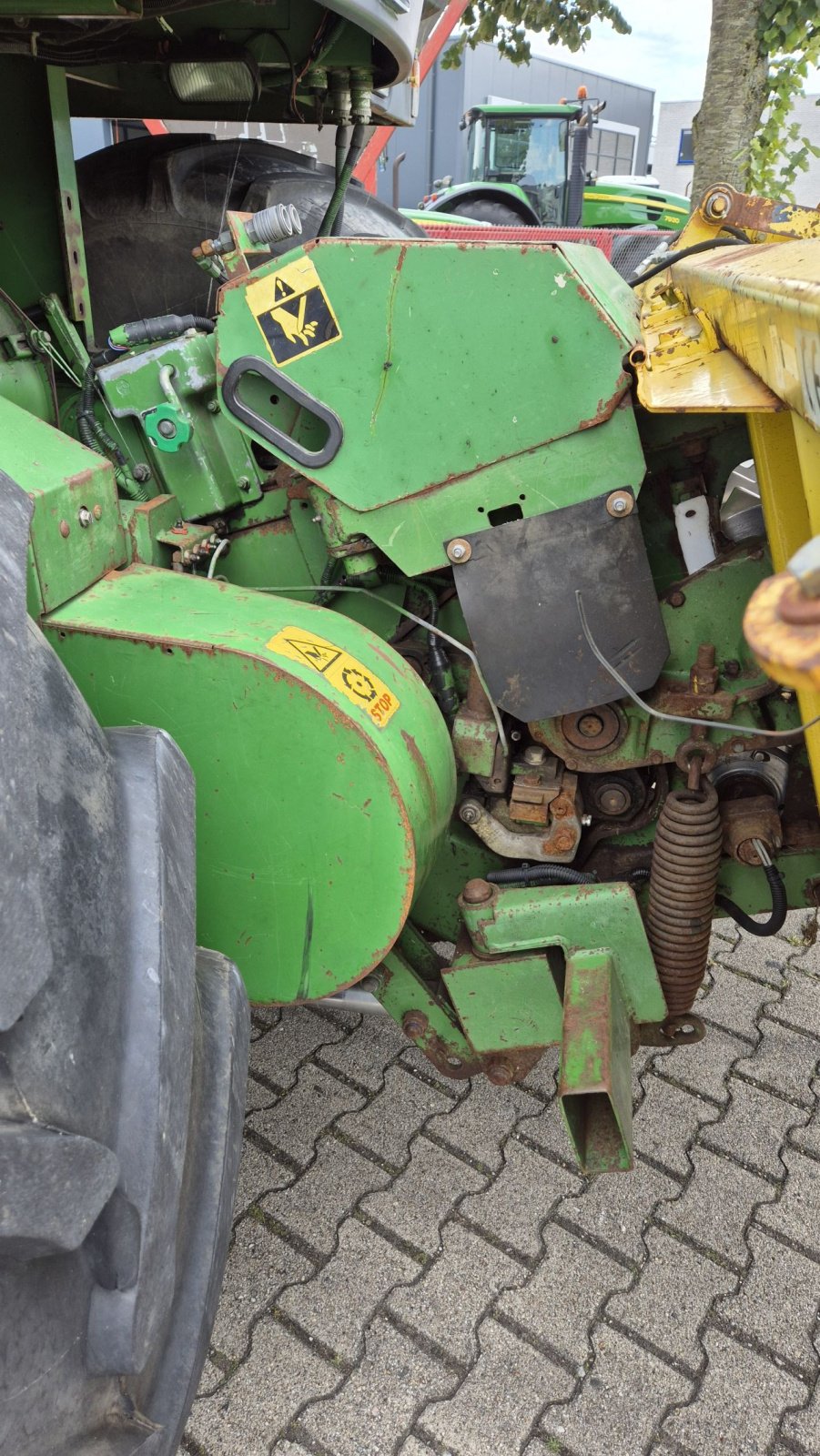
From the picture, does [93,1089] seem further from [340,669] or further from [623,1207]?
[623,1207]

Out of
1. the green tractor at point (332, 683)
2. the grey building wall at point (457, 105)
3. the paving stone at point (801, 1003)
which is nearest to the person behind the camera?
the green tractor at point (332, 683)

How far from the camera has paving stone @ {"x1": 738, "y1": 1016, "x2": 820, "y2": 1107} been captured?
2.25m

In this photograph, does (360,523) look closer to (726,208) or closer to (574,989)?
(574,989)

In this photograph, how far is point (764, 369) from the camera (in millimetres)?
1129

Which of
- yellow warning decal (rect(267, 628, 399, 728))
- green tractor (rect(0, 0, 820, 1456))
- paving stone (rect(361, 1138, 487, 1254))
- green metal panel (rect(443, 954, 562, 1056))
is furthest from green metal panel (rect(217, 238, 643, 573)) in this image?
paving stone (rect(361, 1138, 487, 1254))

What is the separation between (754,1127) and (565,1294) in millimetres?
576

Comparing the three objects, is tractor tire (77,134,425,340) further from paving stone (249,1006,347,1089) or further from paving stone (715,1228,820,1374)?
paving stone (715,1228,820,1374)

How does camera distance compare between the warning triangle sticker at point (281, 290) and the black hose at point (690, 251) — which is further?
the black hose at point (690, 251)

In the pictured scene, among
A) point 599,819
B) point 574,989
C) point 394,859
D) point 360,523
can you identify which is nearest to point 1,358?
point 360,523

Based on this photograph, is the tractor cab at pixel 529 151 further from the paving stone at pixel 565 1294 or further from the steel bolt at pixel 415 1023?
the paving stone at pixel 565 1294

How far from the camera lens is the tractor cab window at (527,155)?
28.5 ft

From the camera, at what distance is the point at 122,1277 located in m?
0.90

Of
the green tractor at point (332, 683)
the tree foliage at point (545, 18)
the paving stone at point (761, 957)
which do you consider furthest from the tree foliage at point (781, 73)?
the paving stone at point (761, 957)

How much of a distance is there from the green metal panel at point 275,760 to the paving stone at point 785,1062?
121 centimetres
